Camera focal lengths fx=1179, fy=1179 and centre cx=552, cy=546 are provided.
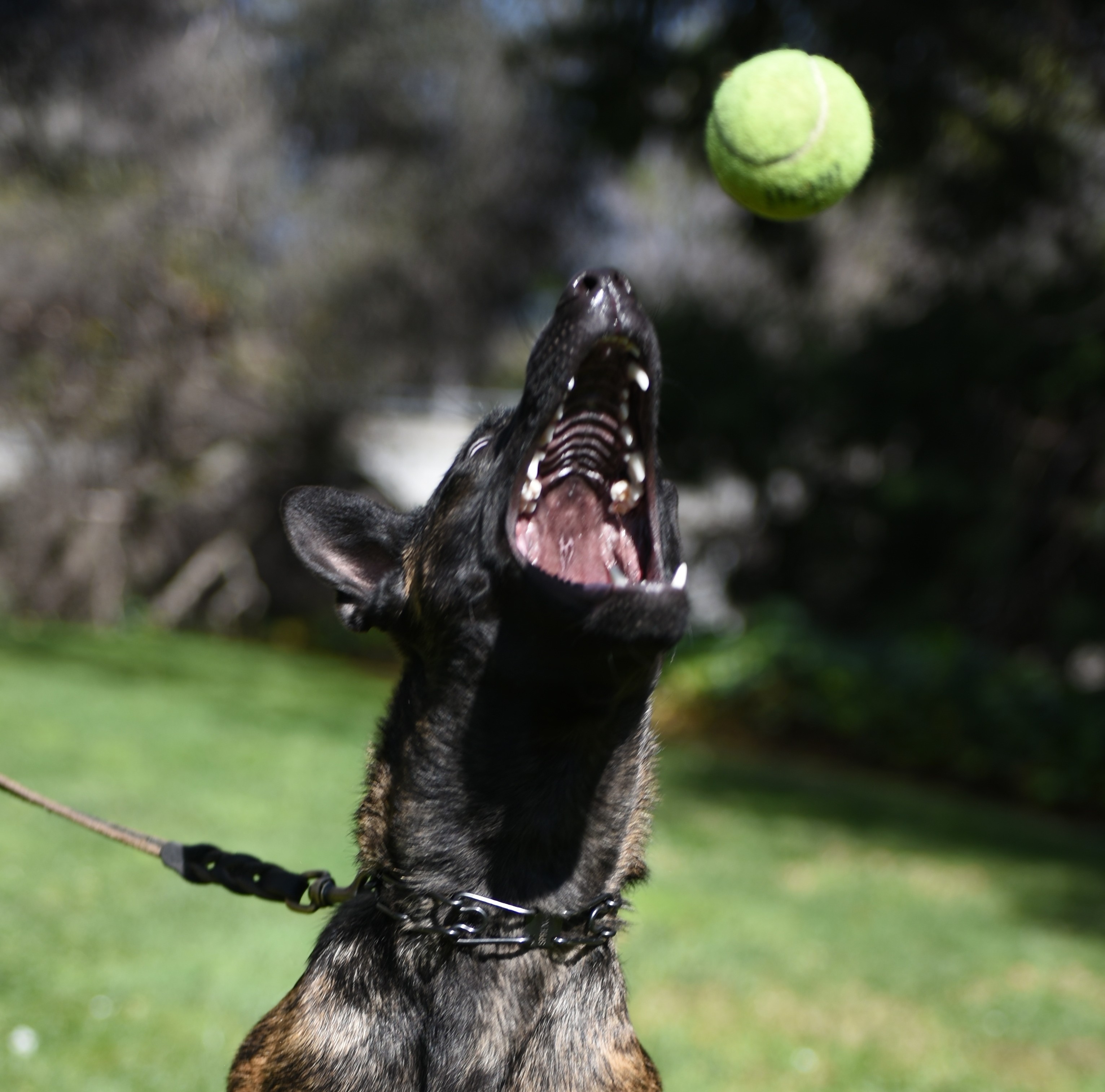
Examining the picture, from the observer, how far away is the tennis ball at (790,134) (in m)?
3.46

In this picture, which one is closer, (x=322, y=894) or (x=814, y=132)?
(x=322, y=894)

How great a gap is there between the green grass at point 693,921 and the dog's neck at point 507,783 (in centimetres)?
214

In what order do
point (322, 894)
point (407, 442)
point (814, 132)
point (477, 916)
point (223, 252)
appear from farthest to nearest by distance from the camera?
point (407, 442) < point (223, 252) < point (814, 132) < point (322, 894) < point (477, 916)

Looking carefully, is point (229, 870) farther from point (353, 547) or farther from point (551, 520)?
point (551, 520)

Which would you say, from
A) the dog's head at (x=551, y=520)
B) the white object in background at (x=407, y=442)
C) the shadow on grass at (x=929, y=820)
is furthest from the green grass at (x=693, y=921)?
the white object in background at (x=407, y=442)

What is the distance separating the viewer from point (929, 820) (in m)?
9.59

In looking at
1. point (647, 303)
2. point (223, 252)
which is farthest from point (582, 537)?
point (223, 252)

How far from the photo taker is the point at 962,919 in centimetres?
695

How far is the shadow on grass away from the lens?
25.0 feet

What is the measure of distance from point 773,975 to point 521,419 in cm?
409

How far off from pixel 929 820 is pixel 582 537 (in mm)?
7669

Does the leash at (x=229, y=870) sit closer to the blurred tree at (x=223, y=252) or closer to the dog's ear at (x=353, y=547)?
the dog's ear at (x=353, y=547)

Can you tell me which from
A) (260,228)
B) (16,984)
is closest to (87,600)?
(260,228)

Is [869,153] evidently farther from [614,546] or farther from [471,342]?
[471,342]
